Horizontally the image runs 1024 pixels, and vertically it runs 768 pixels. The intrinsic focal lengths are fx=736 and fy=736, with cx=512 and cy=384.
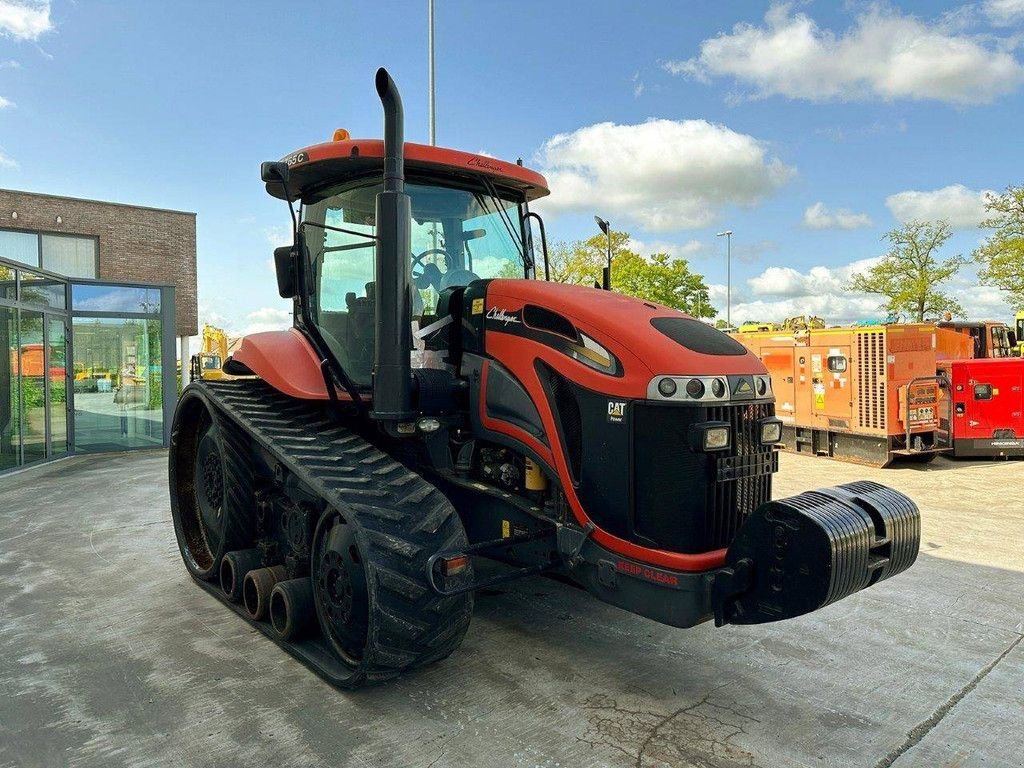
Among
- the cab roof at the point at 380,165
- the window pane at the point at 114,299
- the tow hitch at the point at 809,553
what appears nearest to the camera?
the tow hitch at the point at 809,553

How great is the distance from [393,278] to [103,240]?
23990mm

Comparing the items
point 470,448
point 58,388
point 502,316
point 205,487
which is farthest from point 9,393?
point 502,316

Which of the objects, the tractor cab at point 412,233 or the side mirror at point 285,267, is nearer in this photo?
the tractor cab at point 412,233

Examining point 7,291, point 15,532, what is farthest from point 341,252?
point 7,291

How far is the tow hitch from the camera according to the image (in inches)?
111

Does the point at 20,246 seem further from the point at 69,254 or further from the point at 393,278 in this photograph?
the point at 393,278

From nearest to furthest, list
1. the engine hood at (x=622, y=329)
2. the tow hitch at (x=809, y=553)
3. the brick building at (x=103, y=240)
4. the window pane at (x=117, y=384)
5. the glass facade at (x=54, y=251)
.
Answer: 1. the tow hitch at (x=809, y=553)
2. the engine hood at (x=622, y=329)
3. the window pane at (x=117, y=384)
4. the glass facade at (x=54, y=251)
5. the brick building at (x=103, y=240)

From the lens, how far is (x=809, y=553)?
9.21 feet

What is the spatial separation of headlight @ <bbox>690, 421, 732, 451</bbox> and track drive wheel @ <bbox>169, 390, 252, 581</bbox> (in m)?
3.06

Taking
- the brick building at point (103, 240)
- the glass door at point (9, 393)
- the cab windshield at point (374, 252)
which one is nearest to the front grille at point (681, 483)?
the cab windshield at point (374, 252)

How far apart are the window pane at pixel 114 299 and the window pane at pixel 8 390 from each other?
6.10 ft

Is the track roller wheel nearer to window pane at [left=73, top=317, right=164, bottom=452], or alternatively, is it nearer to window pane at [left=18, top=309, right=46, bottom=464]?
A: window pane at [left=18, top=309, right=46, bottom=464]

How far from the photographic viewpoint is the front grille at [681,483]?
3.17 m

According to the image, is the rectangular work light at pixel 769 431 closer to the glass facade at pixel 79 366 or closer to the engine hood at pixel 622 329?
the engine hood at pixel 622 329
